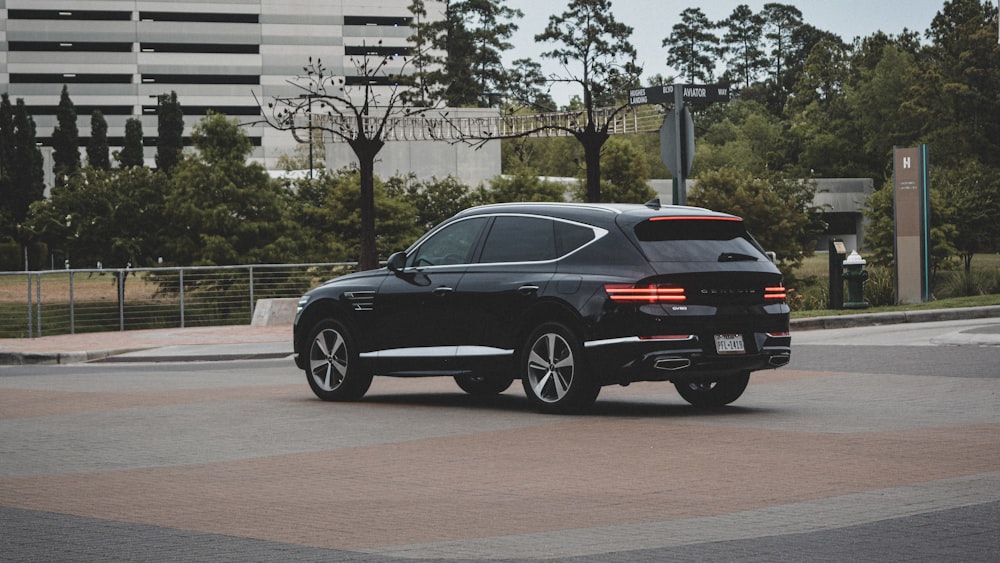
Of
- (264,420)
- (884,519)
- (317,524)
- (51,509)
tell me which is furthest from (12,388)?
(884,519)

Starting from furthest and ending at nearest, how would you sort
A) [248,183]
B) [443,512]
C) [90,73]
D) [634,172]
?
1. [90,73]
2. [634,172]
3. [248,183]
4. [443,512]

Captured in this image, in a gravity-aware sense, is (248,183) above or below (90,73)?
below

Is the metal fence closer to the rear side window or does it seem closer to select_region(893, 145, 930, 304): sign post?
select_region(893, 145, 930, 304): sign post

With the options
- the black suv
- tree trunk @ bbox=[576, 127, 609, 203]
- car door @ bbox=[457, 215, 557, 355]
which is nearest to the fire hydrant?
tree trunk @ bbox=[576, 127, 609, 203]

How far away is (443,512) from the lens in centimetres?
784

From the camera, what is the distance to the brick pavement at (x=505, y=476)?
6922 millimetres

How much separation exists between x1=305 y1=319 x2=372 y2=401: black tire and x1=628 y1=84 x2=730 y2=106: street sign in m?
7.51

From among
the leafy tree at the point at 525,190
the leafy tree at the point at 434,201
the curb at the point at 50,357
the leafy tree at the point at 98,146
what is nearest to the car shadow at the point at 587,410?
the curb at the point at 50,357

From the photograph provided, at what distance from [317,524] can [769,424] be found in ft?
17.2

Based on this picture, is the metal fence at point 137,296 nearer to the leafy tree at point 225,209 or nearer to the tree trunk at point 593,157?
the tree trunk at point 593,157

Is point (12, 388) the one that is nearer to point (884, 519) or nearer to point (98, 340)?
point (98, 340)

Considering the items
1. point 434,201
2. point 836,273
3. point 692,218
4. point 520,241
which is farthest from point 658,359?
point 434,201

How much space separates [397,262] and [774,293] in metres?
3.59

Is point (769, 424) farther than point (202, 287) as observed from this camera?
No
